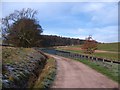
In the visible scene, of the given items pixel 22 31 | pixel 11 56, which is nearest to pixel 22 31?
pixel 22 31

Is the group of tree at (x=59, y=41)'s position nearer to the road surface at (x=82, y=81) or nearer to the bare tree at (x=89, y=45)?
the bare tree at (x=89, y=45)

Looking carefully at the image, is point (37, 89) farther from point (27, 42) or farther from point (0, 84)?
point (27, 42)

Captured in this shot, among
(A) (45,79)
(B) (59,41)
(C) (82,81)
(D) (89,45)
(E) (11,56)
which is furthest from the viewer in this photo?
(B) (59,41)

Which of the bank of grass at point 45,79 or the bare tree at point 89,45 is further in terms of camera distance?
the bare tree at point 89,45

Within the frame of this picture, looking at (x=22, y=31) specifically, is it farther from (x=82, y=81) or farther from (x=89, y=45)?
(x=82, y=81)

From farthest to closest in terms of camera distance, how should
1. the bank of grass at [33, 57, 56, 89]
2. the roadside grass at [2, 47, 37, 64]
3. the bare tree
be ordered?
1. the bare tree
2. the roadside grass at [2, 47, 37, 64]
3. the bank of grass at [33, 57, 56, 89]

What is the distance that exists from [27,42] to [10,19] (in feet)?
38.1

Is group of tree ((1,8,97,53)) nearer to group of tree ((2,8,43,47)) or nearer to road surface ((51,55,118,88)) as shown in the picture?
group of tree ((2,8,43,47))

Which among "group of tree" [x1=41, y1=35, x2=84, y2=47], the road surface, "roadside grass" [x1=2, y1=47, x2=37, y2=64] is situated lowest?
the road surface

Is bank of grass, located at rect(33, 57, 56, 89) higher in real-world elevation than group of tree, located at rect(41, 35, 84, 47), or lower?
lower

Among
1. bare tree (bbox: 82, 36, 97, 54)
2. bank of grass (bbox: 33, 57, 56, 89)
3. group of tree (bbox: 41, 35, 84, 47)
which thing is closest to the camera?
bank of grass (bbox: 33, 57, 56, 89)

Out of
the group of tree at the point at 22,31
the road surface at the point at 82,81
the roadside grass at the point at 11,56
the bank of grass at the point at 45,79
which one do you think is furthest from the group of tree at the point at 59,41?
the road surface at the point at 82,81

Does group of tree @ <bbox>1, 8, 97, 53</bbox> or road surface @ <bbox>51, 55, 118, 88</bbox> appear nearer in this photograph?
road surface @ <bbox>51, 55, 118, 88</bbox>

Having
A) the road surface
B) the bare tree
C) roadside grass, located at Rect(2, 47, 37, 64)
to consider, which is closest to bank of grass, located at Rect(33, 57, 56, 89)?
the road surface
